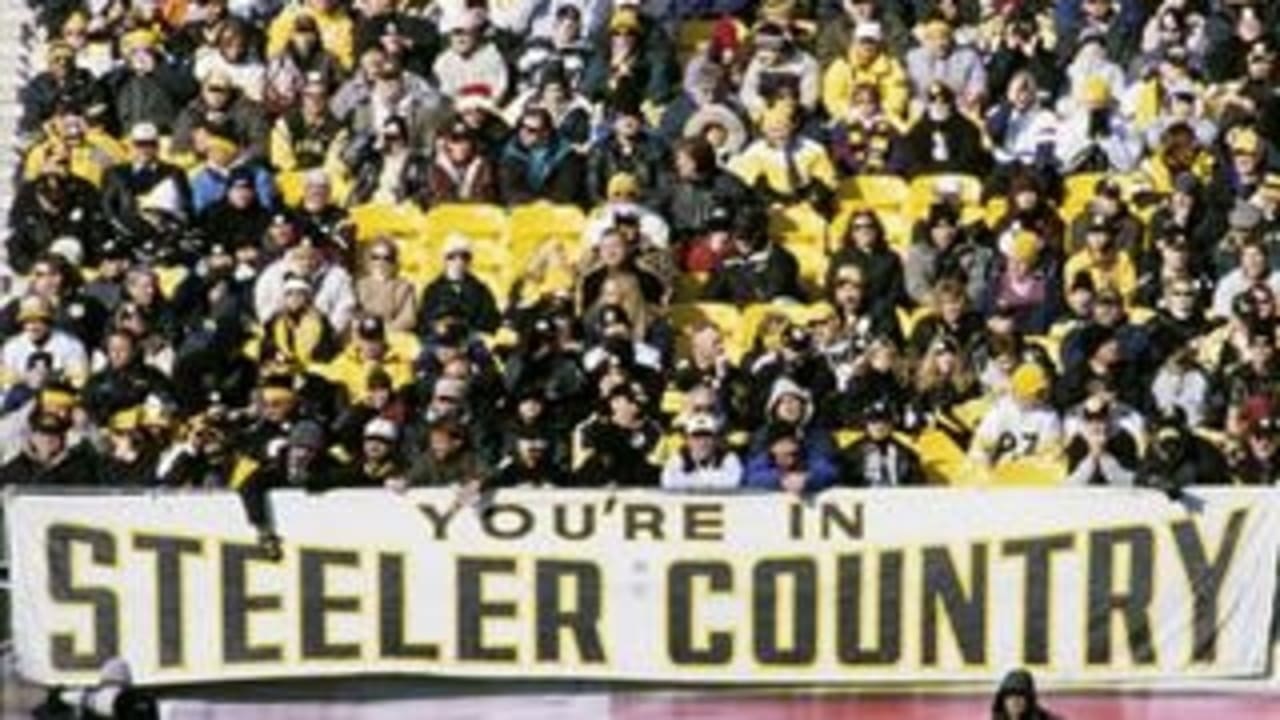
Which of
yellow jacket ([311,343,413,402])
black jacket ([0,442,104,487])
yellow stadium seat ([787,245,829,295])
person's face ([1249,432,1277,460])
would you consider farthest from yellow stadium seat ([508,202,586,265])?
person's face ([1249,432,1277,460])

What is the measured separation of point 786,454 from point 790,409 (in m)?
0.61

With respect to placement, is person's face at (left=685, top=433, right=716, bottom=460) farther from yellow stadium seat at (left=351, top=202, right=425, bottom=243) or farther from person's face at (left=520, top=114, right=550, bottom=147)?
person's face at (left=520, top=114, right=550, bottom=147)

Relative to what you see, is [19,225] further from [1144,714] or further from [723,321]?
[1144,714]

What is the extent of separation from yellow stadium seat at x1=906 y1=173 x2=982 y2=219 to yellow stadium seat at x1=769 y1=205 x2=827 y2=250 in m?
0.49

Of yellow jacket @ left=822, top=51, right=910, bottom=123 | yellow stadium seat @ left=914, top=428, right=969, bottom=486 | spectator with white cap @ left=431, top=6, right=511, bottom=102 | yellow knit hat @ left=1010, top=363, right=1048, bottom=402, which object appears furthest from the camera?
spectator with white cap @ left=431, top=6, right=511, bottom=102

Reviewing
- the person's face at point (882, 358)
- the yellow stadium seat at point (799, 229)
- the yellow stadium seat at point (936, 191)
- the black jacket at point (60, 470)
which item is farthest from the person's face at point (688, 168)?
the black jacket at point (60, 470)

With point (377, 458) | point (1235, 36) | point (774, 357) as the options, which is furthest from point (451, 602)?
point (1235, 36)

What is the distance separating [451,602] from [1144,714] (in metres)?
2.93

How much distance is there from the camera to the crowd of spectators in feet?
51.5

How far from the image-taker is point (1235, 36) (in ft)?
63.5

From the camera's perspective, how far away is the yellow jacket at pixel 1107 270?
690 inches

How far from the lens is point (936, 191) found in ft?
60.0

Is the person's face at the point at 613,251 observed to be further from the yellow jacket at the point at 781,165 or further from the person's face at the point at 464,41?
the person's face at the point at 464,41

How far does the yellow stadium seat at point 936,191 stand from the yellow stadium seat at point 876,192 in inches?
2.0
